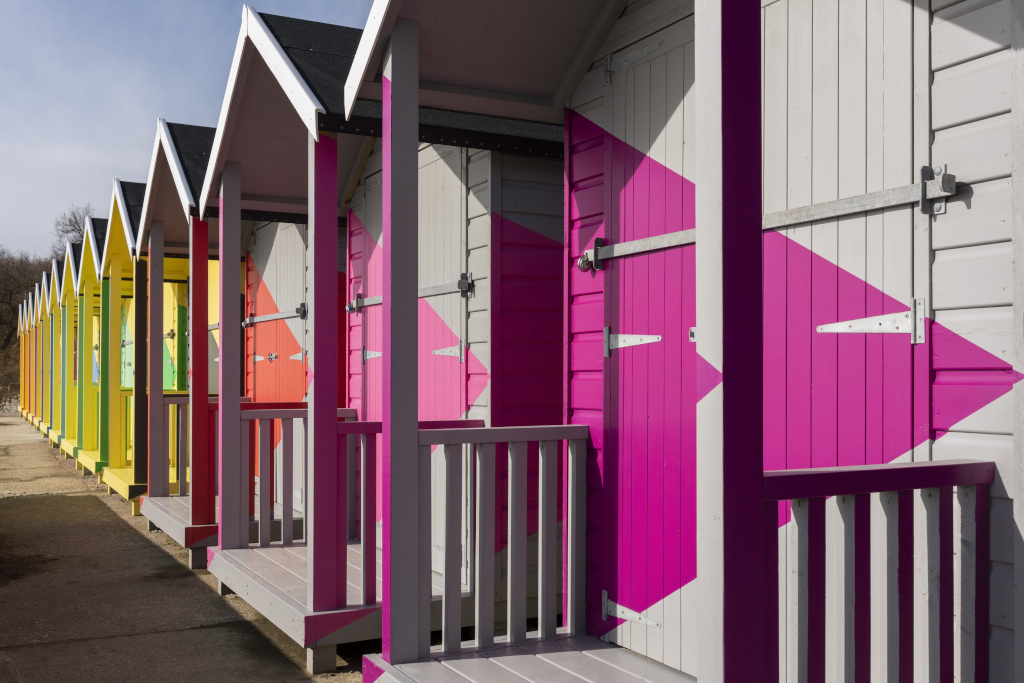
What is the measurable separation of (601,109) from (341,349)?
13.1 feet

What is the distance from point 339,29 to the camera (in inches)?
209

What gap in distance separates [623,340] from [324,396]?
1537 mm

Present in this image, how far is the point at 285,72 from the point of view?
15.5 feet

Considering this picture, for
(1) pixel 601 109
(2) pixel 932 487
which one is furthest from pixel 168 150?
(2) pixel 932 487

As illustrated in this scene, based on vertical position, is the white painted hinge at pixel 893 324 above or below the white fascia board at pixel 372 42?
below

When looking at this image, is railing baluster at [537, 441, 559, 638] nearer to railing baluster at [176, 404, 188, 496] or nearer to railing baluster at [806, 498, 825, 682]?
railing baluster at [806, 498, 825, 682]

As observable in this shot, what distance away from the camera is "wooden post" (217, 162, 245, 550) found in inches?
239

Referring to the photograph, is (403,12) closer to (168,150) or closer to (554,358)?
(554,358)

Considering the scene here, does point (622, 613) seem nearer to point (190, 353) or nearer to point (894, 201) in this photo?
point (894, 201)

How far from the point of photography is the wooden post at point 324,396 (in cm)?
449

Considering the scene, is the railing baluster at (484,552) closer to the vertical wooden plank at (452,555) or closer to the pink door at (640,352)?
the vertical wooden plank at (452,555)

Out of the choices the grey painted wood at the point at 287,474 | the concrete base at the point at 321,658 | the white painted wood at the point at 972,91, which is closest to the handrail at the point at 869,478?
the white painted wood at the point at 972,91

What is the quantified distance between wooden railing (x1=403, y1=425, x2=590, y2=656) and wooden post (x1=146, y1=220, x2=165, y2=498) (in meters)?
5.19

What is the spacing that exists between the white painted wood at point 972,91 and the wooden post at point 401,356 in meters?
1.86
